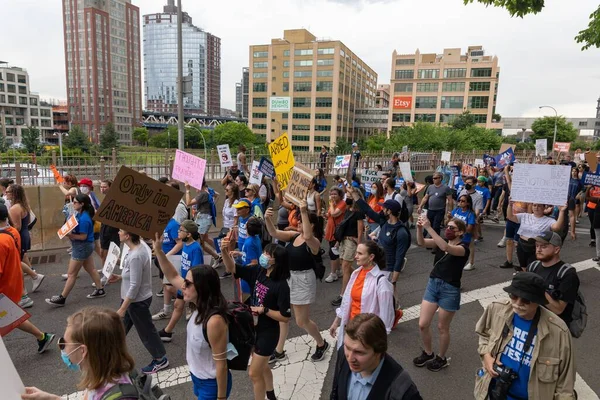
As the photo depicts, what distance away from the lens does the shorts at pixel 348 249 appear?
649 cm

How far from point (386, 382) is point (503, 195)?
41.8 feet

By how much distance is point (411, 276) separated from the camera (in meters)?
7.92

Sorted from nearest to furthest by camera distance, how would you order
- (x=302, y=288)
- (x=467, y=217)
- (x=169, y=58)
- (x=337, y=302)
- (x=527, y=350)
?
1. (x=527, y=350)
2. (x=302, y=288)
3. (x=337, y=302)
4. (x=467, y=217)
5. (x=169, y=58)

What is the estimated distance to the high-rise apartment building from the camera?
93375 mm

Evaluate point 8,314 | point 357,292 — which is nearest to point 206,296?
point 357,292

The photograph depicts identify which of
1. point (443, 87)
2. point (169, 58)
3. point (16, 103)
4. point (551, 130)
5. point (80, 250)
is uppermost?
point (169, 58)

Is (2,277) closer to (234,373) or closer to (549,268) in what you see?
(234,373)

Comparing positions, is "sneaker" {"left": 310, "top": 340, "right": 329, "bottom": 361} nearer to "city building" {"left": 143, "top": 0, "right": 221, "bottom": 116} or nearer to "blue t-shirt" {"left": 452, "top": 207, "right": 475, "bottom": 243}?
"blue t-shirt" {"left": 452, "top": 207, "right": 475, "bottom": 243}

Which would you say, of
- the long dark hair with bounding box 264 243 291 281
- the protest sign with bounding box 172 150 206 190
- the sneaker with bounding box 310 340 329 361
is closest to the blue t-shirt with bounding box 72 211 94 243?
the protest sign with bounding box 172 150 206 190

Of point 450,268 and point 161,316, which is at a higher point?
point 450,268

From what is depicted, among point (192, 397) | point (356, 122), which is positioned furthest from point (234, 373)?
point (356, 122)

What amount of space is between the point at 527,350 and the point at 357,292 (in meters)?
1.46

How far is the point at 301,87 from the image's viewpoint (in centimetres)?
10462

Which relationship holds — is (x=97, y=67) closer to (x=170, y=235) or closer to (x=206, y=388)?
(x=170, y=235)
